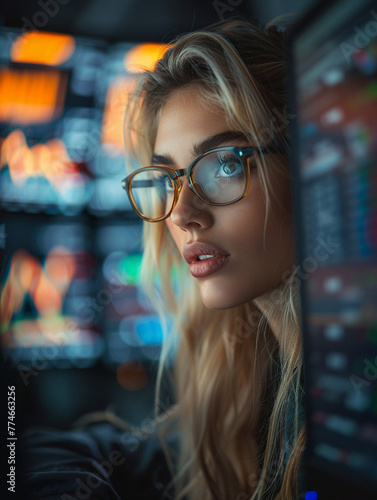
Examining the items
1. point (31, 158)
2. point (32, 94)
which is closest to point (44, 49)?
point (32, 94)

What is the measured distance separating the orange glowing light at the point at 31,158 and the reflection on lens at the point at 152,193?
0.54 meters

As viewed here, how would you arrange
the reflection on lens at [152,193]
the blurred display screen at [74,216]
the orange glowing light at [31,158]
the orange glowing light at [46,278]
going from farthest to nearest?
the orange glowing light at [46,278] < the blurred display screen at [74,216] < the orange glowing light at [31,158] < the reflection on lens at [152,193]

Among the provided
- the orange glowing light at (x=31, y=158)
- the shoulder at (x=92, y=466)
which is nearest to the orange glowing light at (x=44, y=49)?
the orange glowing light at (x=31, y=158)

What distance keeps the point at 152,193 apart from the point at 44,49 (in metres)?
0.85

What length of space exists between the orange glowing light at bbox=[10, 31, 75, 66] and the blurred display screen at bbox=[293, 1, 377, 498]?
0.96 meters

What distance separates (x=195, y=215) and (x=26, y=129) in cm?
100

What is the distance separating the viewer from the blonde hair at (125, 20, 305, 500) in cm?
54

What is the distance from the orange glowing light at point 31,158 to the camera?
116 cm

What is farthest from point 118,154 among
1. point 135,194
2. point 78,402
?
point 135,194

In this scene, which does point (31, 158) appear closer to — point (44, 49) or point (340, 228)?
point (44, 49)

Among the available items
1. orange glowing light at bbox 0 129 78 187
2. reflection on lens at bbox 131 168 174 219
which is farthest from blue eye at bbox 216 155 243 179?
orange glowing light at bbox 0 129 78 187

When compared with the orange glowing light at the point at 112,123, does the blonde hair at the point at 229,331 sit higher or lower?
lower

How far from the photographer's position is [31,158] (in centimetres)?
124

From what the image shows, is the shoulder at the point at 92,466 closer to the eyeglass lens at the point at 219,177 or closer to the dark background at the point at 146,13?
the eyeglass lens at the point at 219,177
